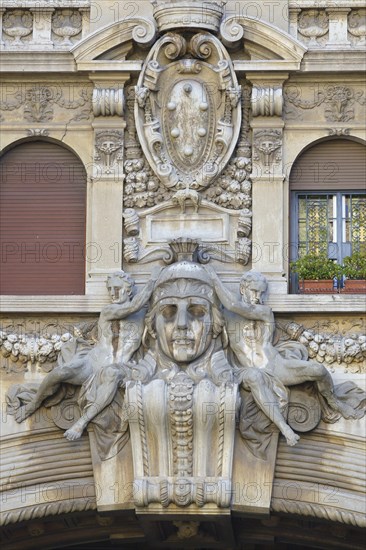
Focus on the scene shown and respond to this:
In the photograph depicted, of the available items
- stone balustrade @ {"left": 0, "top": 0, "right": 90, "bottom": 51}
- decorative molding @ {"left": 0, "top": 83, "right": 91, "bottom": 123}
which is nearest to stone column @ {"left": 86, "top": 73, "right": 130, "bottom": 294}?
decorative molding @ {"left": 0, "top": 83, "right": 91, "bottom": 123}

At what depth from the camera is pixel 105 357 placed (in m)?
29.4

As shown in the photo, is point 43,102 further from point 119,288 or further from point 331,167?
point 331,167

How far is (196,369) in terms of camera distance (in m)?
29.2

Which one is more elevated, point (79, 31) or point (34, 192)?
point (79, 31)

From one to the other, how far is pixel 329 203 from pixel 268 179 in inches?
33.6

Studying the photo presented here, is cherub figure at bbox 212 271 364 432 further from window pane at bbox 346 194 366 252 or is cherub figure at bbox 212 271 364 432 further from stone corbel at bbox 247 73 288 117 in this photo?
stone corbel at bbox 247 73 288 117

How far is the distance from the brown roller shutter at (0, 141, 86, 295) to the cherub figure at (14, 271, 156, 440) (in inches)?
33.3

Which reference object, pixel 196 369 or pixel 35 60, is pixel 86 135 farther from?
pixel 196 369

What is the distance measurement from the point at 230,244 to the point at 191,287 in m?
0.94

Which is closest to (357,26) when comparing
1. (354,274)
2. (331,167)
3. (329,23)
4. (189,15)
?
(329,23)

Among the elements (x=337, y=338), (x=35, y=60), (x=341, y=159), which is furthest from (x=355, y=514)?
(x=35, y=60)

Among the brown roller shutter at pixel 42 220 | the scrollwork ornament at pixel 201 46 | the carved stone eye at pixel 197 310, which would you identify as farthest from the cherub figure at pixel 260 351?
the scrollwork ornament at pixel 201 46

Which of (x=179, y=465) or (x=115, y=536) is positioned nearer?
(x=179, y=465)

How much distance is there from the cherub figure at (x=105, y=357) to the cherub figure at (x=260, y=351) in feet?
3.38
